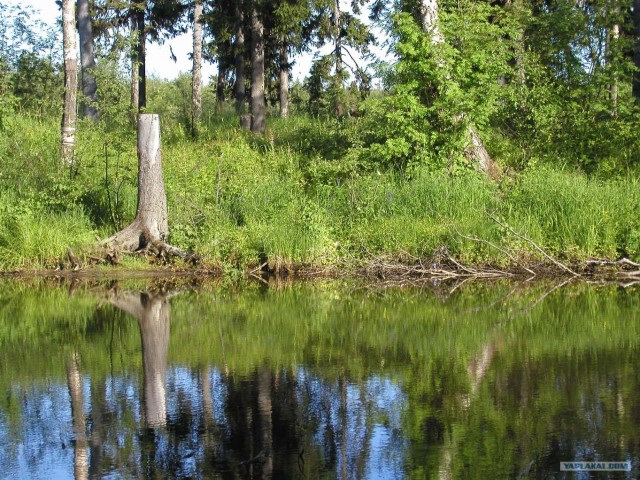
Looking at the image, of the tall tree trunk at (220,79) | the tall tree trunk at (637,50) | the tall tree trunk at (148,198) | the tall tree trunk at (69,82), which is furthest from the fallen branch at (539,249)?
the tall tree trunk at (220,79)

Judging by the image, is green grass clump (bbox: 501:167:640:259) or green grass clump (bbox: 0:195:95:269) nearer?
green grass clump (bbox: 501:167:640:259)

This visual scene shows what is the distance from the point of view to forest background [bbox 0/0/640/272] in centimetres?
1661

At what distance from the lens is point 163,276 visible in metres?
17.0

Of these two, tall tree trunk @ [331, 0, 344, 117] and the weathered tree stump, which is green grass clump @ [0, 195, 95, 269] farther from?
tall tree trunk @ [331, 0, 344, 117]

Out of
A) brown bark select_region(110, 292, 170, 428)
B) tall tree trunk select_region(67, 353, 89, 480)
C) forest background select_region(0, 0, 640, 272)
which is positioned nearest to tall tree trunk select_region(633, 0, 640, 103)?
forest background select_region(0, 0, 640, 272)

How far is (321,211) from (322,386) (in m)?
9.37

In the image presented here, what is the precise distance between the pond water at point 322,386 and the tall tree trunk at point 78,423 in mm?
21

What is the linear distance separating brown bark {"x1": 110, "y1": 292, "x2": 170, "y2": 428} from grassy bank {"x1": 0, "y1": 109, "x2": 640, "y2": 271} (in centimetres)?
310

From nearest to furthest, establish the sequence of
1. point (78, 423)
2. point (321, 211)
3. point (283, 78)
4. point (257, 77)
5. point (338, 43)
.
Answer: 1. point (78, 423)
2. point (321, 211)
3. point (257, 77)
4. point (338, 43)
5. point (283, 78)

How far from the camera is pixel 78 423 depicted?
7.52 m

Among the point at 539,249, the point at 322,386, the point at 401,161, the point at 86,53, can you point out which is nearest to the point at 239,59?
the point at 86,53

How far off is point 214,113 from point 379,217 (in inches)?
620

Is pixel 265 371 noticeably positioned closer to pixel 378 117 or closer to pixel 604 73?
pixel 378 117

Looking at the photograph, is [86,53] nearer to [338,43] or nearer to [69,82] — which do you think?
[338,43]
